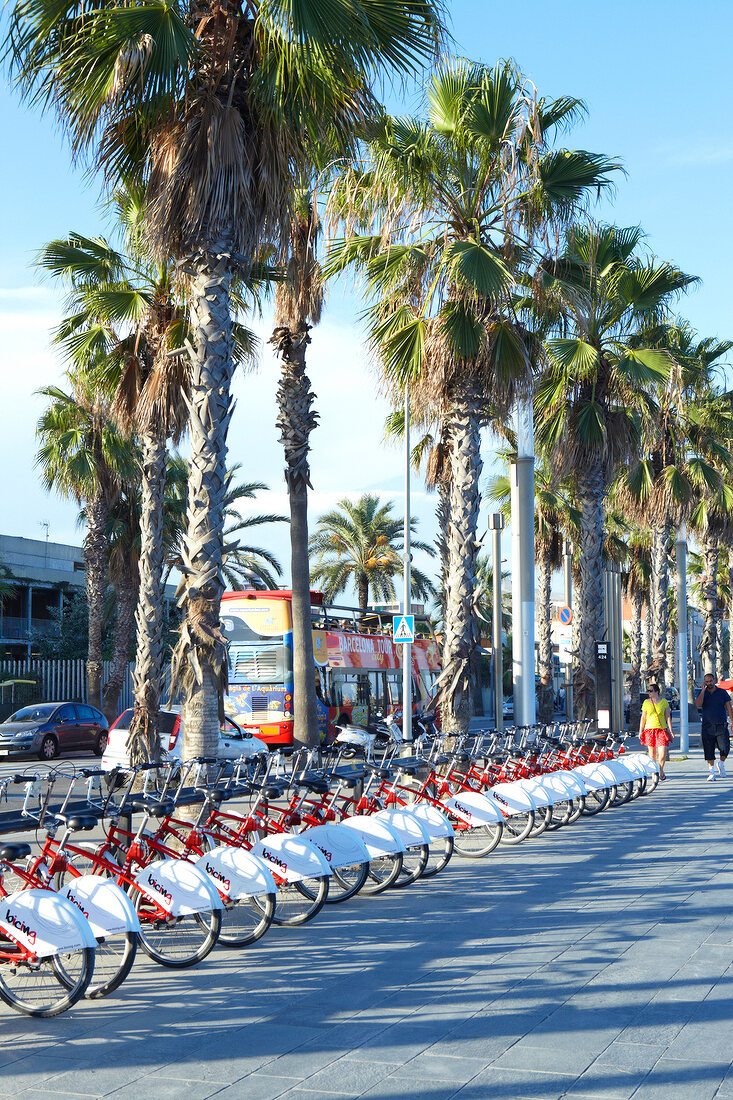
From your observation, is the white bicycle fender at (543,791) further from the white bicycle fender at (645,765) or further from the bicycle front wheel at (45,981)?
the bicycle front wheel at (45,981)

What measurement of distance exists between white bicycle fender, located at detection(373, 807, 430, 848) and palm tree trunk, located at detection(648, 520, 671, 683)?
2368 cm

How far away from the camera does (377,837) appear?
8.98m

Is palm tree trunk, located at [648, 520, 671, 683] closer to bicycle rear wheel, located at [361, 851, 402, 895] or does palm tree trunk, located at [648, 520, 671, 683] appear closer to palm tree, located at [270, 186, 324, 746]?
palm tree, located at [270, 186, 324, 746]

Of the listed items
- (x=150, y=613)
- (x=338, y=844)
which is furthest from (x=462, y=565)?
(x=338, y=844)

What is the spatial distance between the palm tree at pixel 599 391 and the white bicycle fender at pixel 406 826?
11980 mm

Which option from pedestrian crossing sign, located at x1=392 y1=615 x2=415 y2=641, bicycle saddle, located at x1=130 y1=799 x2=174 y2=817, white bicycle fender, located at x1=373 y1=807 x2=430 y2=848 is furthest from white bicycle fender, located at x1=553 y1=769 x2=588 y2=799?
pedestrian crossing sign, located at x1=392 y1=615 x2=415 y2=641

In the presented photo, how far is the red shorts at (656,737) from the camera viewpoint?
19062 mm

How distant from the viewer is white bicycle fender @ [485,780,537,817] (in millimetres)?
11469

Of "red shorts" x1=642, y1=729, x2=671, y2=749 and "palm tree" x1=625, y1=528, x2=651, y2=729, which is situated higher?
"palm tree" x1=625, y1=528, x2=651, y2=729

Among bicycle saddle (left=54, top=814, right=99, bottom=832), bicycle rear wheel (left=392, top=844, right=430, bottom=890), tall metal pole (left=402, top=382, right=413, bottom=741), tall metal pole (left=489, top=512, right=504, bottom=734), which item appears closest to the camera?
bicycle saddle (left=54, top=814, right=99, bottom=832)

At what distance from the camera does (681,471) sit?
3092 cm

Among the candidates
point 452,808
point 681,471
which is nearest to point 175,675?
point 452,808

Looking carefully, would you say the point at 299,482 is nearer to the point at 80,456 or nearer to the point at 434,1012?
the point at 80,456

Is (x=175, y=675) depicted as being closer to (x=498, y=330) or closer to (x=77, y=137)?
(x=77, y=137)
